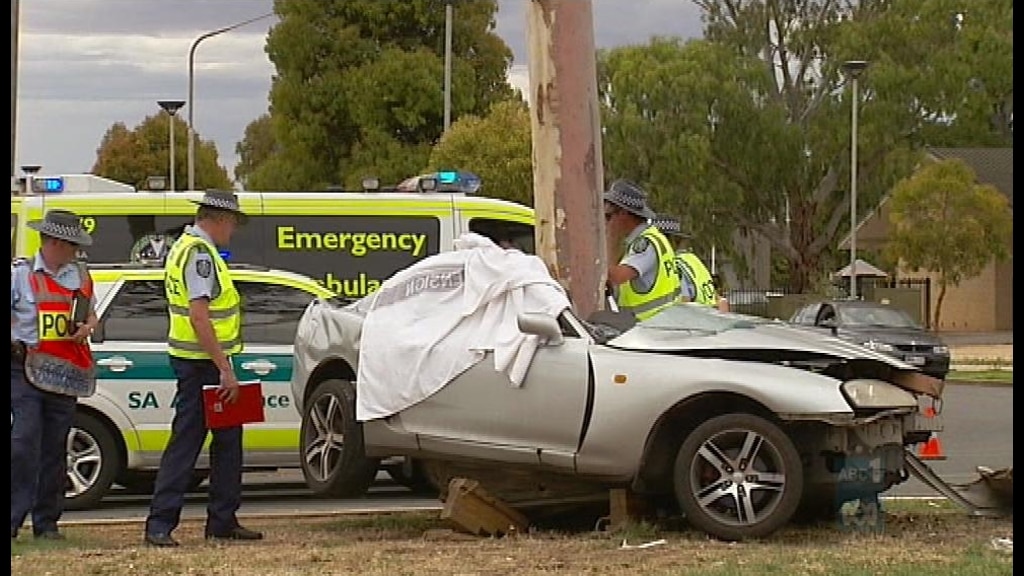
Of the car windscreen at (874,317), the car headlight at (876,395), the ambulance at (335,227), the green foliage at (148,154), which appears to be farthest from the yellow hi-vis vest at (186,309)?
the green foliage at (148,154)

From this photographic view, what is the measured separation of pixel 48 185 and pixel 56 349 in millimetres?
6311

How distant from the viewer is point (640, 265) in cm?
1000

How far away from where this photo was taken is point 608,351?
28.3 feet

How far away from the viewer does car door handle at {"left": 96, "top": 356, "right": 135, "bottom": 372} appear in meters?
11.3

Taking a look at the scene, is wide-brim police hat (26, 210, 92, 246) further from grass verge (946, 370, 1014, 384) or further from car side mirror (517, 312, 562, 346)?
grass verge (946, 370, 1014, 384)

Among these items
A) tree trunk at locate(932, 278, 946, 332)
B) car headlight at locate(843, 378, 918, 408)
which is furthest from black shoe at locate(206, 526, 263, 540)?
tree trunk at locate(932, 278, 946, 332)

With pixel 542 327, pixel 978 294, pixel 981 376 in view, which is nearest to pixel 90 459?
pixel 542 327

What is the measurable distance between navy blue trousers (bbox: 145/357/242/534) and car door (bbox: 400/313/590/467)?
0.97 m

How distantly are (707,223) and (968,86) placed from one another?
8.07 meters

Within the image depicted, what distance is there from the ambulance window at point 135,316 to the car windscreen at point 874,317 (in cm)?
1723

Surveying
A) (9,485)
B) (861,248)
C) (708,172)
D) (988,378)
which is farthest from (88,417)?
(861,248)

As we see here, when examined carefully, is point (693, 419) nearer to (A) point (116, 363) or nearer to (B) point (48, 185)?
(A) point (116, 363)

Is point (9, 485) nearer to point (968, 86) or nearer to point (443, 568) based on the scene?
point (443, 568)

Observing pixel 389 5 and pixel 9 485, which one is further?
pixel 389 5
